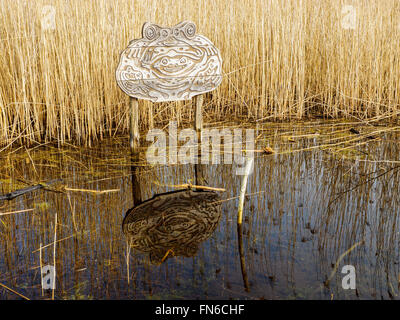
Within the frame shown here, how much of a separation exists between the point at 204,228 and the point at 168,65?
137 centimetres

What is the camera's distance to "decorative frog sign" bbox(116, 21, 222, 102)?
2740 mm

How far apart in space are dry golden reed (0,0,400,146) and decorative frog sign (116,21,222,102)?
0.53 metres

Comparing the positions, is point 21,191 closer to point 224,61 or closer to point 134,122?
point 134,122

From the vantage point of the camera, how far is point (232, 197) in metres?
2.21

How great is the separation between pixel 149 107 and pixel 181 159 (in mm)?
747

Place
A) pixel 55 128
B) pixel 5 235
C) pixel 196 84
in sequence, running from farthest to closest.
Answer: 1. pixel 55 128
2. pixel 196 84
3. pixel 5 235

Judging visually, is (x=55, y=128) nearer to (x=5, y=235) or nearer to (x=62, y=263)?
(x=5, y=235)

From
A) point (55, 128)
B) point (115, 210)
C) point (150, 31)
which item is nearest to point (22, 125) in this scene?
point (55, 128)

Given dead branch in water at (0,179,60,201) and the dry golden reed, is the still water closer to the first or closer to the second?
dead branch in water at (0,179,60,201)

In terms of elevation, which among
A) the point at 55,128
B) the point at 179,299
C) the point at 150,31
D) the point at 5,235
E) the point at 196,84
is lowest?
the point at 179,299

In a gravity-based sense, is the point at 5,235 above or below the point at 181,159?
below

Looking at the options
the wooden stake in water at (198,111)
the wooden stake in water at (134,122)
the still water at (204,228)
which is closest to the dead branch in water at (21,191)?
the still water at (204,228)

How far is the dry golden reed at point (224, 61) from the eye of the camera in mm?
2990

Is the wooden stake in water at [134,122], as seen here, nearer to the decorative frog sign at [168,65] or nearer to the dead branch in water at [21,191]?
the decorative frog sign at [168,65]
